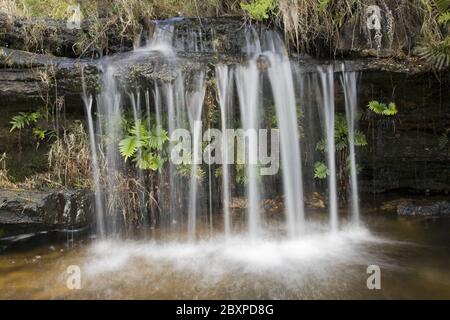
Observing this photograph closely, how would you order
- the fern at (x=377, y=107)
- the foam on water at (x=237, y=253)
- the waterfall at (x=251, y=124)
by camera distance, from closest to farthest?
the foam on water at (x=237, y=253)
the waterfall at (x=251, y=124)
the fern at (x=377, y=107)

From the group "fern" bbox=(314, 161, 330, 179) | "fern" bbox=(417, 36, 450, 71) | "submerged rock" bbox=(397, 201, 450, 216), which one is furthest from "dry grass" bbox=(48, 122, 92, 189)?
"fern" bbox=(417, 36, 450, 71)

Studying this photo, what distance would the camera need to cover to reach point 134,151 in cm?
579

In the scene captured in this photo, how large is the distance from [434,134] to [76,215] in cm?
561

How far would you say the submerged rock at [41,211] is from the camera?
513 centimetres

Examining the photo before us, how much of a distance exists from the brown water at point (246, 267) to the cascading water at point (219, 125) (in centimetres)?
→ 51

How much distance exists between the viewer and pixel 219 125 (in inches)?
232

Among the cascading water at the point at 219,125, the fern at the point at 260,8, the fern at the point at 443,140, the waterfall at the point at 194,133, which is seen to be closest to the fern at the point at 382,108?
the cascading water at the point at 219,125

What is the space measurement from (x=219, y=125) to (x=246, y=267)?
7.18 ft

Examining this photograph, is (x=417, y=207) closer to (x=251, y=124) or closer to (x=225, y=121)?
(x=251, y=124)

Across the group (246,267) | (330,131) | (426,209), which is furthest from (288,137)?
(426,209)

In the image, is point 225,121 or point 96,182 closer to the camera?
point 96,182

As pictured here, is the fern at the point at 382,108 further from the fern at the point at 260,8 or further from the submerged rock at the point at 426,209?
the fern at the point at 260,8
